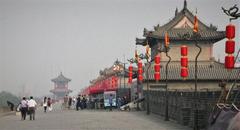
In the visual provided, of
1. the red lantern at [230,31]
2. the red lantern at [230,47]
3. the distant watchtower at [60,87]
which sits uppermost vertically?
the distant watchtower at [60,87]

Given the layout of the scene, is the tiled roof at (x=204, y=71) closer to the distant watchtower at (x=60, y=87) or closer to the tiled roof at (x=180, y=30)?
the tiled roof at (x=180, y=30)

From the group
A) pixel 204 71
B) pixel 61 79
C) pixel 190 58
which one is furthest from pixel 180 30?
pixel 61 79

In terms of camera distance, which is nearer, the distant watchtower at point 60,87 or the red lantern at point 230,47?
the red lantern at point 230,47

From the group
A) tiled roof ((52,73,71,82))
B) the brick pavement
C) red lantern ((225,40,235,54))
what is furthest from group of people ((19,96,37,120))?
tiled roof ((52,73,71,82))

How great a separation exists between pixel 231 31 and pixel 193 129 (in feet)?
14.1

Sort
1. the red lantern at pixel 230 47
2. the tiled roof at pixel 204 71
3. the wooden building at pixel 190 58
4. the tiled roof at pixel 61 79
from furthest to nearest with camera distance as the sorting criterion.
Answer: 1. the tiled roof at pixel 61 79
2. the tiled roof at pixel 204 71
3. the wooden building at pixel 190 58
4. the red lantern at pixel 230 47

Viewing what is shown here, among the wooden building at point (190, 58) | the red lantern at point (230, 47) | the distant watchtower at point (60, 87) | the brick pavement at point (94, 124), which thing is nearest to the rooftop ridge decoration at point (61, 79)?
the distant watchtower at point (60, 87)

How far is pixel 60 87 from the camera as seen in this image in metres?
182

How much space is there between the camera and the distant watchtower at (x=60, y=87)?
179m

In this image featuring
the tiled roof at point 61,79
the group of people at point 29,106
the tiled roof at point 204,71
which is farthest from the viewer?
the tiled roof at point 61,79

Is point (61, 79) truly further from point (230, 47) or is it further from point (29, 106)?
point (230, 47)

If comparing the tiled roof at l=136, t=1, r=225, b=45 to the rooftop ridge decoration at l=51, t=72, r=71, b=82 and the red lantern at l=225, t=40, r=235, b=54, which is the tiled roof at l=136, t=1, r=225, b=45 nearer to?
the red lantern at l=225, t=40, r=235, b=54

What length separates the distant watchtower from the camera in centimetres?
17898

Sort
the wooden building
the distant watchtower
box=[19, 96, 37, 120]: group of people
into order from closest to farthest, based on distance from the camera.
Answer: box=[19, 96, 37, 120]: group of people < the wooden building < the distant watchtower
